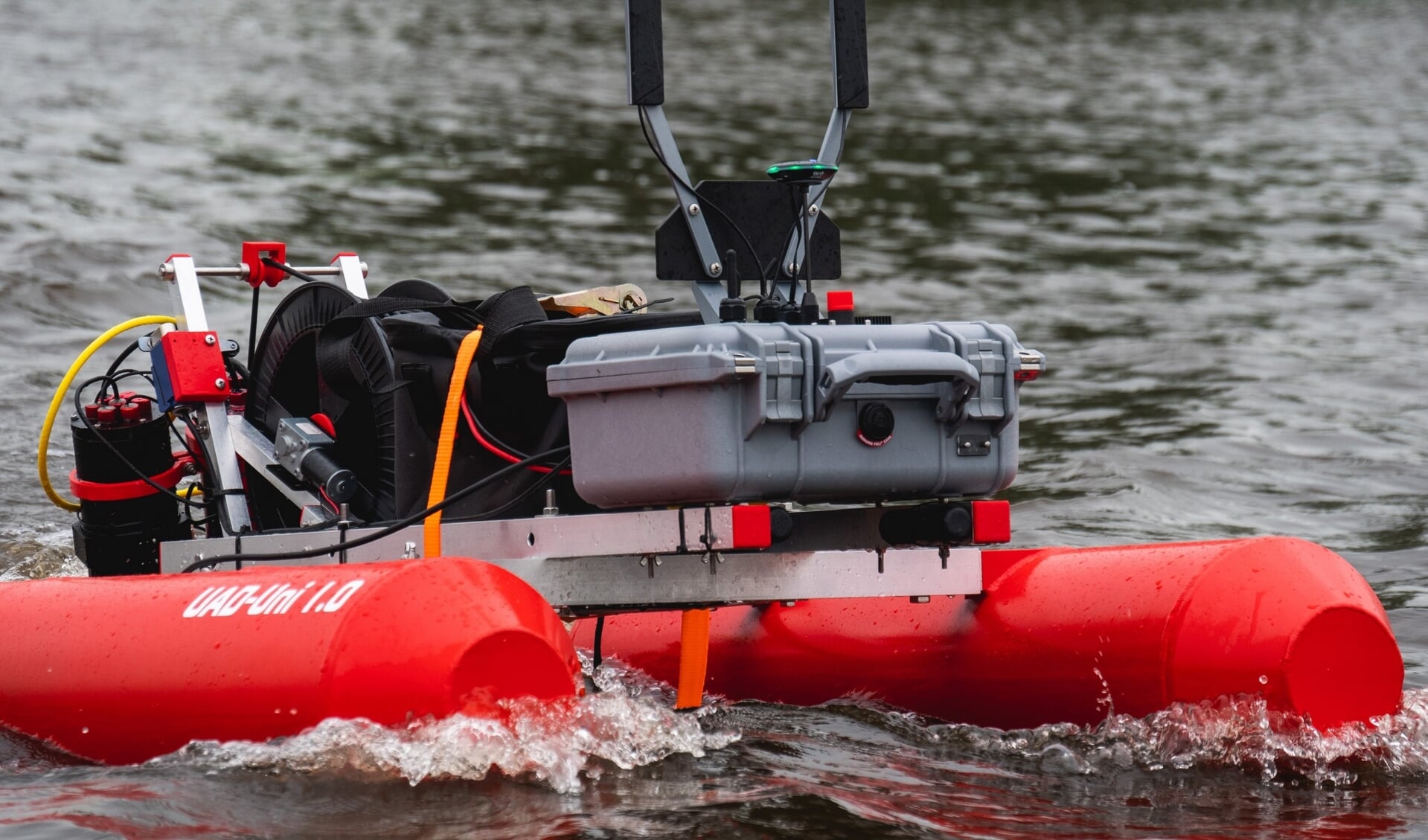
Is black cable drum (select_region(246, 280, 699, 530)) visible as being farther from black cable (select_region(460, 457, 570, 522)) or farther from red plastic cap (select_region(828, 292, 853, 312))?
red plastic cap (select_region(828, 292, 853, 312))

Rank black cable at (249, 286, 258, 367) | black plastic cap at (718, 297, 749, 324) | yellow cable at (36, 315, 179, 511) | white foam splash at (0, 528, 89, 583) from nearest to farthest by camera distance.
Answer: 1. black plastic cap at (718, 297, 749, 324)
2. yellow cable at (36, 315, 179, 511)
3. black cable at (249, 286, 258, 367)
4. white foam splash at (0, 528, 89, 583)

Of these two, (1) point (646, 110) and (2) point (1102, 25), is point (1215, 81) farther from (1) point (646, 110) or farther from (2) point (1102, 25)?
(1) point (646, 110)

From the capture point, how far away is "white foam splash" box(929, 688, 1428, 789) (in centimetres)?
476

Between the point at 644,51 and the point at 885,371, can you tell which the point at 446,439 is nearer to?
the point at 644,51

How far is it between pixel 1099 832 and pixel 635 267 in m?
12.3

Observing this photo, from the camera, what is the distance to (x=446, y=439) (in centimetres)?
492

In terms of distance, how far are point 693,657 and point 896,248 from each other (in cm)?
1310

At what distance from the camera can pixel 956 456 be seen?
4598mm

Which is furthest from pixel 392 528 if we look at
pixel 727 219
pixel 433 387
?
pixel 727 219

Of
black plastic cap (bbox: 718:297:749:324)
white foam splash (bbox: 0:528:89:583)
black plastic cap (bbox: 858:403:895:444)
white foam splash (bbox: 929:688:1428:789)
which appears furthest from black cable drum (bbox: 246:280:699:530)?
white foam splash (bbox: 0:528:89:583)

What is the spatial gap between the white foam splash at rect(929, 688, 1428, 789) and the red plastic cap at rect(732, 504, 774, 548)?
114 cm

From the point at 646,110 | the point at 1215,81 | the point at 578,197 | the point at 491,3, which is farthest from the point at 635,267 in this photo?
the point at 491,3

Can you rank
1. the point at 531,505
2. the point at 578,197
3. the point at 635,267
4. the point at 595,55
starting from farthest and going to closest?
the point at 595,55 < the point at 578,197 < the point at 635,267 < the point at 531,505

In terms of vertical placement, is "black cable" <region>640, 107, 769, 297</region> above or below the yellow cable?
above
